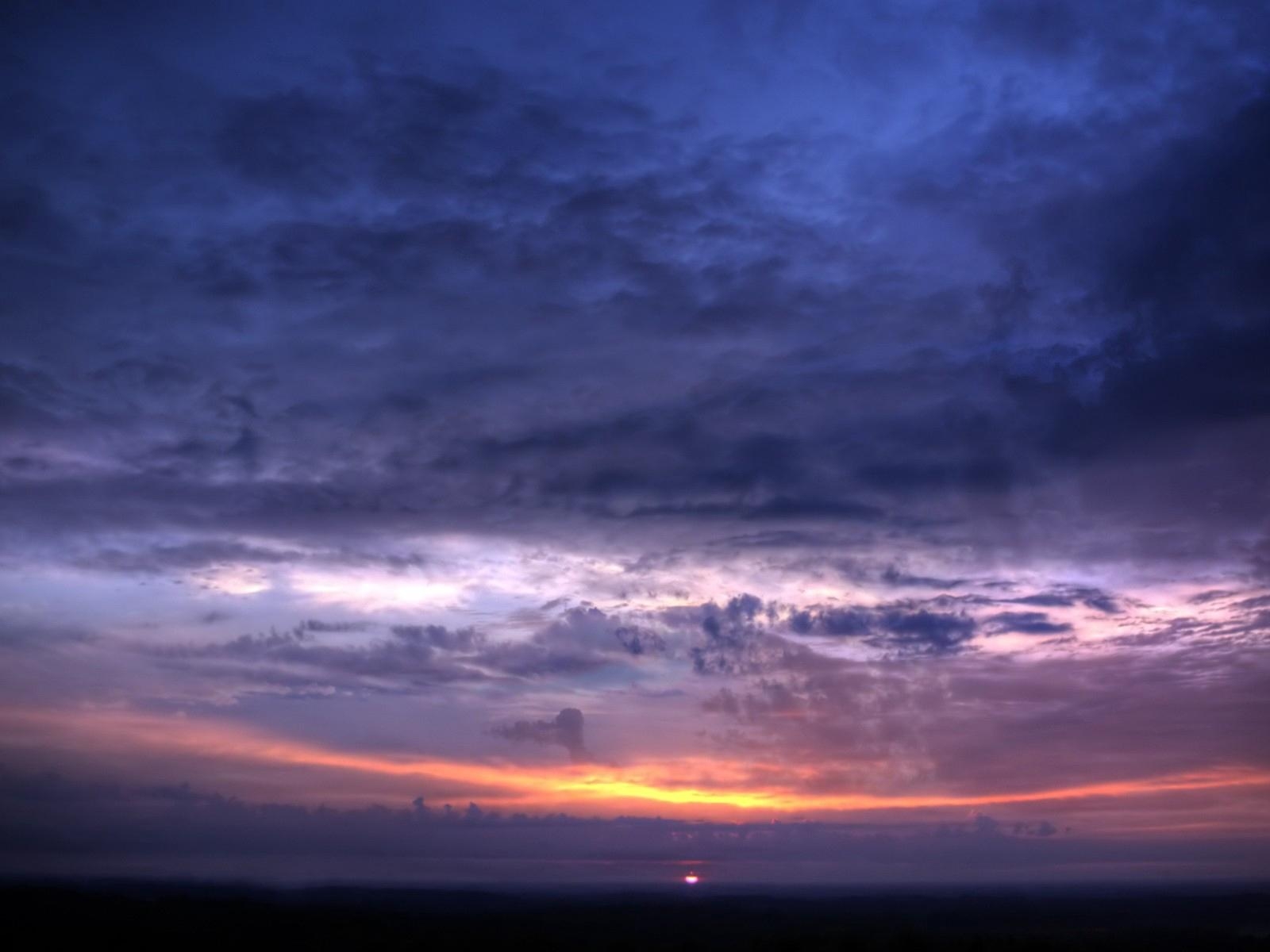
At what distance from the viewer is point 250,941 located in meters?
87.9

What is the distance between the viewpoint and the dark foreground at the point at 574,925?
8762cm

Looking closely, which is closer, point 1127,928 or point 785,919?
point 1127,928

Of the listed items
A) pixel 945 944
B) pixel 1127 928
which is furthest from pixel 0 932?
pixel 1127 928

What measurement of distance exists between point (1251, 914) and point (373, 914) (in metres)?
136

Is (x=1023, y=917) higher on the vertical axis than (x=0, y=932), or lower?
lower

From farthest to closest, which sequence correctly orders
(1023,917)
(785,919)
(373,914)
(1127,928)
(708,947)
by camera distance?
(1023,917)
(785,919)
(1127,928)
(373,914)
(708,947)

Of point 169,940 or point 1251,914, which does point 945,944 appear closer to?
point 169,940

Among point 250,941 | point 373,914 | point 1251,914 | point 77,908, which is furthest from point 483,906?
point 1251,914

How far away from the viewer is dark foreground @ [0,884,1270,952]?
8762cm

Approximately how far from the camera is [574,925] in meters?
118

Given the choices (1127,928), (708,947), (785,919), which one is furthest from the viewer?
(785,919)

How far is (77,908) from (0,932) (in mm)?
23444

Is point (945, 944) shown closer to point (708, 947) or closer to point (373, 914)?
point (708, 947)

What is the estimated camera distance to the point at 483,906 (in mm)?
159750
